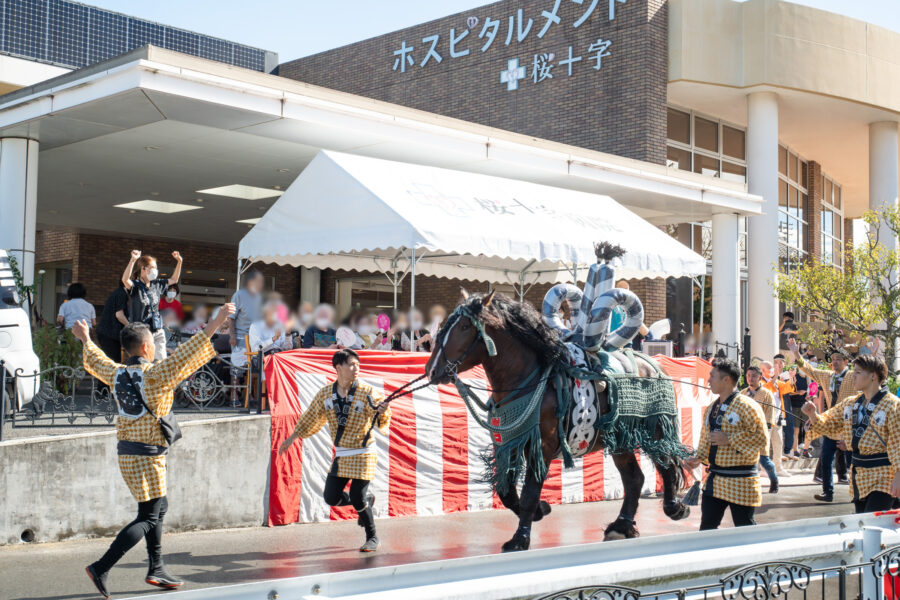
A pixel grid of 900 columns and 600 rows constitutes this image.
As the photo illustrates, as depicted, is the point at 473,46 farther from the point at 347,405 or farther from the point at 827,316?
the point at 347,405

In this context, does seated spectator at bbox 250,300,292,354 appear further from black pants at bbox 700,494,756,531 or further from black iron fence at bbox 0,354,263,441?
black pants at bbox 700,494,756,531

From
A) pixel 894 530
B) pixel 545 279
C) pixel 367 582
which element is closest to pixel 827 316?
pixel 545 279

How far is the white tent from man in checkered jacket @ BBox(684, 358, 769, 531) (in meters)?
5.24

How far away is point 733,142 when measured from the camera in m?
24.9

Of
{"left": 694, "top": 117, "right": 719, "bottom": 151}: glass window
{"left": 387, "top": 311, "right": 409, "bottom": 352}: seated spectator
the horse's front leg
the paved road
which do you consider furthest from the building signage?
the horse's front leg

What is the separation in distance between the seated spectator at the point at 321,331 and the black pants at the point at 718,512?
253 inches

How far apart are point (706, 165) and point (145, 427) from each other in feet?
66.3

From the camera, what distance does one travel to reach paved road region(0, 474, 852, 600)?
21.9 feet

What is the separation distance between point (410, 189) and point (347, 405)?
5377mm

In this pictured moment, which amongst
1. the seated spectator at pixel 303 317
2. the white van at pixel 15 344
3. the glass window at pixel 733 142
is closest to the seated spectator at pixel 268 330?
the seated spectator at pixel 303 317

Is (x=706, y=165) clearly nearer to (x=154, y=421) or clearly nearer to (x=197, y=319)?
(x=197, y=319)

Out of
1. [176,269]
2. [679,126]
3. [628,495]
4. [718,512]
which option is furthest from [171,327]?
[679,126]

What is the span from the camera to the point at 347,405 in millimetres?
7703

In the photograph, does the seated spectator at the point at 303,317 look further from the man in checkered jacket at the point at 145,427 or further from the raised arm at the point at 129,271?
the man in checkered jacket at the point at 145,427
